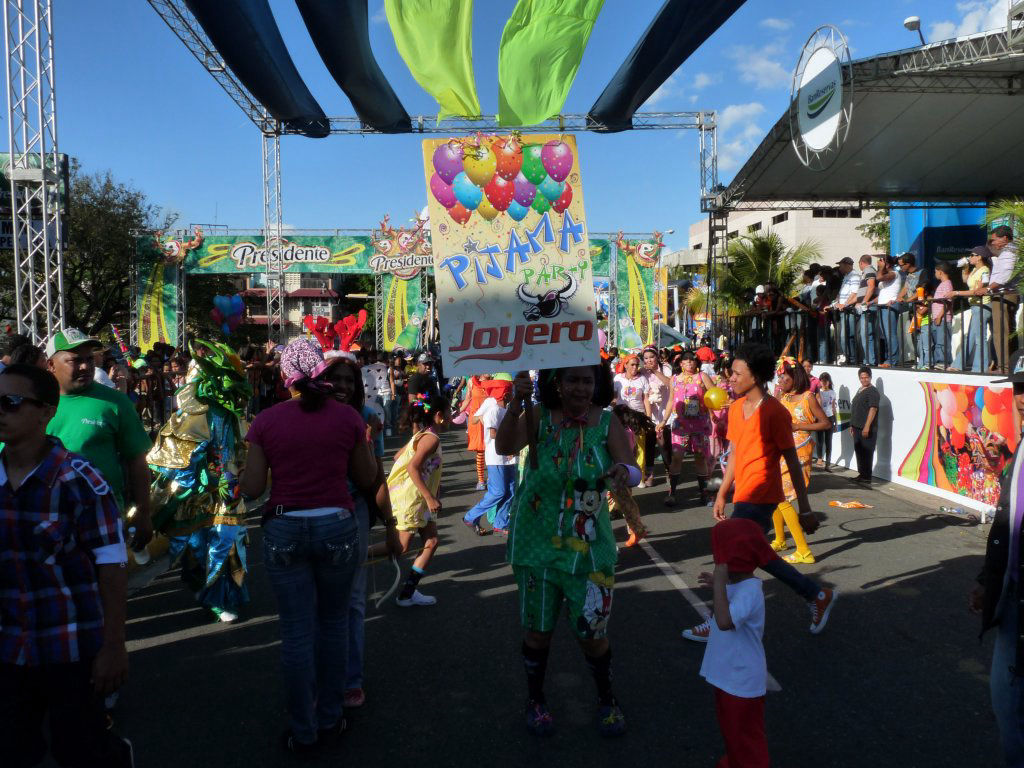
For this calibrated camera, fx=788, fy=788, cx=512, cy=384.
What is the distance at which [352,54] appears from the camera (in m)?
12.4

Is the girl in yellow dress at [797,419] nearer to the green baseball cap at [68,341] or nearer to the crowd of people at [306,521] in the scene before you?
the crowd of people at [306,521]

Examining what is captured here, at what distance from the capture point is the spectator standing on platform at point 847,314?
1288 centimetres

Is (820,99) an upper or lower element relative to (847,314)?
upper

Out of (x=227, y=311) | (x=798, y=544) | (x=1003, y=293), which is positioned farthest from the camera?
(x=227, y=311)

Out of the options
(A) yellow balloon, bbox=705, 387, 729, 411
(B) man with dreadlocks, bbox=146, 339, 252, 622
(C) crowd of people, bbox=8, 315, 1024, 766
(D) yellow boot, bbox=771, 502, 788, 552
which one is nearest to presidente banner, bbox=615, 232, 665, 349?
(A) yellow balloon, bbox=705, 387, 729, 411

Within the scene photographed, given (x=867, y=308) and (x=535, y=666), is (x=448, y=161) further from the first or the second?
(x=867, y=308)

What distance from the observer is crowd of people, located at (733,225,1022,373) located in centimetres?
912

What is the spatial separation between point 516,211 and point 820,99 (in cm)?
1189

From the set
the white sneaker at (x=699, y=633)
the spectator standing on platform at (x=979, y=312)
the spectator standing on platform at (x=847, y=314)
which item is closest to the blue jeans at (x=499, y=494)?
the white sneaker at (x=699, y=633)

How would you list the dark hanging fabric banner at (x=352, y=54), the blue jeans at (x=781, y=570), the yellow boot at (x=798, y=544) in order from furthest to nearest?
the dark hanging fabric banner at (x=352, y=54) < the yellow boot at (x=798, y=544) < the blue jeans at (x=781, y=570)

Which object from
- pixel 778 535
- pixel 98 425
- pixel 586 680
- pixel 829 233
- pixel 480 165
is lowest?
pixel 586 680

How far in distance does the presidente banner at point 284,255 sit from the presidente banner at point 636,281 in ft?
26.8

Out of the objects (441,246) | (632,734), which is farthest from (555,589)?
(441,246)

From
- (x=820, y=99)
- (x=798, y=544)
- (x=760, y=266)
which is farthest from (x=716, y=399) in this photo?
(x=760, y=266)
